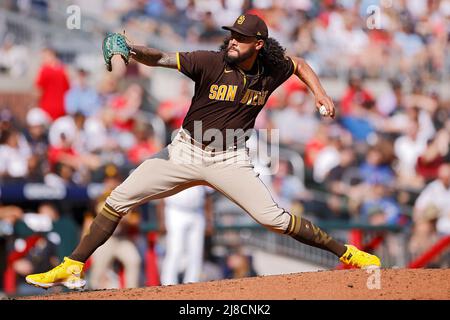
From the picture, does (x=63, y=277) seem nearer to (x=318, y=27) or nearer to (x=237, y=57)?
(x=237, y=57)

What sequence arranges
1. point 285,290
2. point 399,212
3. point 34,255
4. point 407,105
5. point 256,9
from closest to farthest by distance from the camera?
point 285,290, point 34,255, point 399,212, point 407,105, point 256,9

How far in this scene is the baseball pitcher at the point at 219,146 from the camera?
667 centimetres

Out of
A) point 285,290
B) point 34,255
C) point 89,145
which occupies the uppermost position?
point 89,145

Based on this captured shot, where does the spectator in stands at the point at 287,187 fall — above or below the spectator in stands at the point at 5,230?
above

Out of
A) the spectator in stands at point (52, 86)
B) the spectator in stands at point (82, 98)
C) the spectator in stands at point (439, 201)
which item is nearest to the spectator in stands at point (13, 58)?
the spectator in stands at point (52, 86)

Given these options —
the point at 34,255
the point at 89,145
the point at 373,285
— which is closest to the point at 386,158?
the point at 89,145

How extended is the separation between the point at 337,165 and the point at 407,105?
238 centimetres

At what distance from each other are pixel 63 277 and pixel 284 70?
2179mm

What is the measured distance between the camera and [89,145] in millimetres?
12586

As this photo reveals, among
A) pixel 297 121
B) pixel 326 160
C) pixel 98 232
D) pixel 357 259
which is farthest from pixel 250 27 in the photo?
pixel 297 121

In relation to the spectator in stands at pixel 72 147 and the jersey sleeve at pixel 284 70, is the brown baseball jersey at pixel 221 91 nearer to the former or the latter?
the jersey sleeve at pixel 284 70

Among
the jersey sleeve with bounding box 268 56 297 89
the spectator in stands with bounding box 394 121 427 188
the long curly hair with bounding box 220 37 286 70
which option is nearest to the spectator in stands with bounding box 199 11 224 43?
the spectator in stands with bounding box 394 121 427 188

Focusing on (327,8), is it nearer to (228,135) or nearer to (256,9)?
(256,9)

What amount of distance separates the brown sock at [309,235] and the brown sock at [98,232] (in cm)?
126
